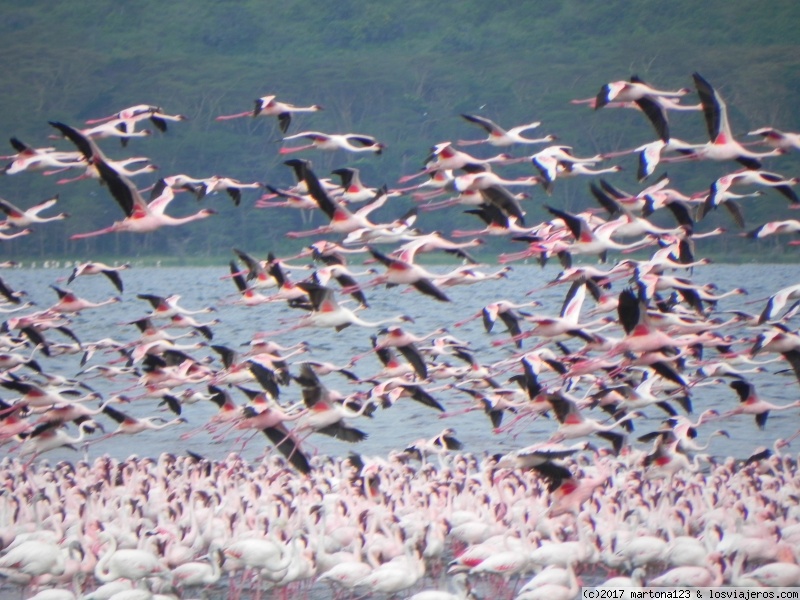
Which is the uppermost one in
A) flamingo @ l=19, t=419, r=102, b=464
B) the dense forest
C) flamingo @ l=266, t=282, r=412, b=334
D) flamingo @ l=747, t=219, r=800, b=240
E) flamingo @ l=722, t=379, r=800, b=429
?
flamingo @ l=747, t=219, r=800, b=240

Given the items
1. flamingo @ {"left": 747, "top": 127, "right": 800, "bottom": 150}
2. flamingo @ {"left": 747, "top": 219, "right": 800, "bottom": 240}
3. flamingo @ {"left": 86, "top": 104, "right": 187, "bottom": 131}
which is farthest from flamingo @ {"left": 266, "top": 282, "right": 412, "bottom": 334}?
flamingo @ {"left": 747, "top": 127, "right": 800, "bottom": 150}

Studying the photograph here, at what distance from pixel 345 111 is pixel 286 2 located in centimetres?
1638

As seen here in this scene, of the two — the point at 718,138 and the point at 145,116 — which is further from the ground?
the point at 718,138

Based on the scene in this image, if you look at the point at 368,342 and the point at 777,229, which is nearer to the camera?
the point at 777,229

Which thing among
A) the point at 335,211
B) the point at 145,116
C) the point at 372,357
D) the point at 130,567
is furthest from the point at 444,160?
the point at 372,357

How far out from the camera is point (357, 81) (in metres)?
78.7

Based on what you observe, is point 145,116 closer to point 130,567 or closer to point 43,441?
point 43,441

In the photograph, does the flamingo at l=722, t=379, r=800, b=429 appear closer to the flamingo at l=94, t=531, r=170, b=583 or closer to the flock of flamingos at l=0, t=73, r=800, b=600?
the flock of flamingos at l=0, t=73, r=800, b=600

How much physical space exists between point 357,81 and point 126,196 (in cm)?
6755

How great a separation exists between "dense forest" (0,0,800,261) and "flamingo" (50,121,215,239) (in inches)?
1718

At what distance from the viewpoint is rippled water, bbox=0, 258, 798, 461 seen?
2061 centimetres

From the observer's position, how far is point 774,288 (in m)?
45.6

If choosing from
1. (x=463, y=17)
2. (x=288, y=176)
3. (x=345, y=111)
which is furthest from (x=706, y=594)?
(x=463, y=17)

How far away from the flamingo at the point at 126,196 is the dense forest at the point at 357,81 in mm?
43641
